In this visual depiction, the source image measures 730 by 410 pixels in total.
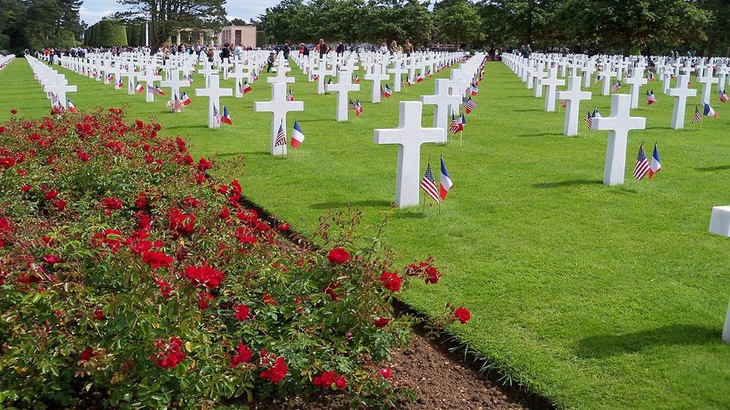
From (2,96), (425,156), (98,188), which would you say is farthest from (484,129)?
(2,96)

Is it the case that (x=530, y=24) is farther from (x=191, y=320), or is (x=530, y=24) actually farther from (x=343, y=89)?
(x=191, y=320)

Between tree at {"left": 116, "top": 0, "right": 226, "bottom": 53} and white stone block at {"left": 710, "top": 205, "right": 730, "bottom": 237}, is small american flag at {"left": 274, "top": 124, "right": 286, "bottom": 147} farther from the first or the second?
tree at {"left": 116, "top": 0, "right": 226, "bottom": 53}

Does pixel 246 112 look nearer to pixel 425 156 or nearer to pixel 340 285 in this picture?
pixel 425 156

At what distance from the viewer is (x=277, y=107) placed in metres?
10.9

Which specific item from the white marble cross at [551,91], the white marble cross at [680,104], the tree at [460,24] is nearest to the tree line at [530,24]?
the tree at [460,24]

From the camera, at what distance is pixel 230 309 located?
402 centimetres

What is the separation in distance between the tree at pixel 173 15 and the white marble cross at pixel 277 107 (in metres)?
49.6

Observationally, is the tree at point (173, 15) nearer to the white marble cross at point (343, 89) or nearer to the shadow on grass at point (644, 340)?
the white marble cross at point (343, 89)

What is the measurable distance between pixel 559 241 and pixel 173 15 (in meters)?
59.4

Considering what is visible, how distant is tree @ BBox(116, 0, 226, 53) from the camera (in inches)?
2343

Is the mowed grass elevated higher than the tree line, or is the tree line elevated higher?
the tree line

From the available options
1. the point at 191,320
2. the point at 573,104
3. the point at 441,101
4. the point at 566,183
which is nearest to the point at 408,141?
the point at 566,183

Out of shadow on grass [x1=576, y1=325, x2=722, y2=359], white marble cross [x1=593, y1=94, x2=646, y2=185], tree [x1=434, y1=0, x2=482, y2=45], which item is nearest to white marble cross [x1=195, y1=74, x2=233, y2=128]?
white marble cross [x1=593, y1=94, x2=646, y2=185]

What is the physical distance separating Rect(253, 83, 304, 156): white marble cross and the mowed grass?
308 mm
